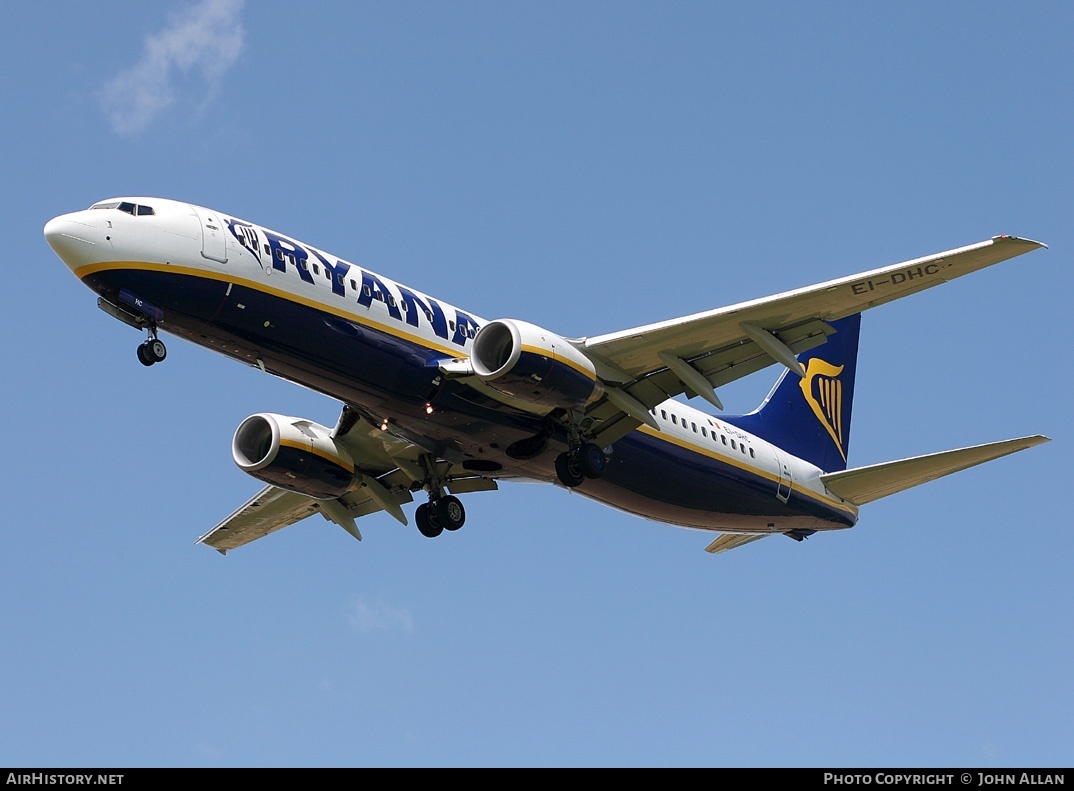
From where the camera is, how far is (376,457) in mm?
34094

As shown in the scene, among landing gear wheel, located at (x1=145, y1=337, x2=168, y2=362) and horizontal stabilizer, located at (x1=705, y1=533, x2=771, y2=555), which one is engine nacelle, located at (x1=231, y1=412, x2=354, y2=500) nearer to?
landing gear wheel, located at (x1=145, y1=337, x2=168, y2=362)

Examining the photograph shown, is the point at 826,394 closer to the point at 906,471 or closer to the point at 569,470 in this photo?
the point at 906,471

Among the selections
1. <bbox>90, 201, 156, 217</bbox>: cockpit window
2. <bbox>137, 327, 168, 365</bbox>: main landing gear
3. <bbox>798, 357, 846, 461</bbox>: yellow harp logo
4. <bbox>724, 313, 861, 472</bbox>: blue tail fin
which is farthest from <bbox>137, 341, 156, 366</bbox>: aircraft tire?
<bbox>798, 357, 846, 461</bbox>: yellow harp logo

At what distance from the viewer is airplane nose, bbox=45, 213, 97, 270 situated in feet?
84.5

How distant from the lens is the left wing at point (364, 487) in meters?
33.3

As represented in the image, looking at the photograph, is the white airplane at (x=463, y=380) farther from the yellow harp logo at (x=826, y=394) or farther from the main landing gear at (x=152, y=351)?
the yellow harp logo at (x=826, y=394)

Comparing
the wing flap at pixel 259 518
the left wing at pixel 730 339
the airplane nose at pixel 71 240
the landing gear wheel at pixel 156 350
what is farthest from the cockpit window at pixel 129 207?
the wing flap at pixel 259 518

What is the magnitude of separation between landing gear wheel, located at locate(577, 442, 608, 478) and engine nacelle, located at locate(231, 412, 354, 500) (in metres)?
6.28

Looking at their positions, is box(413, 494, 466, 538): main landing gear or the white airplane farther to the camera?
box(413, 494, 466, 538): main landing gear

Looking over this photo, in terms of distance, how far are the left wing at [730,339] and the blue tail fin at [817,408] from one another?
21.4 ft
